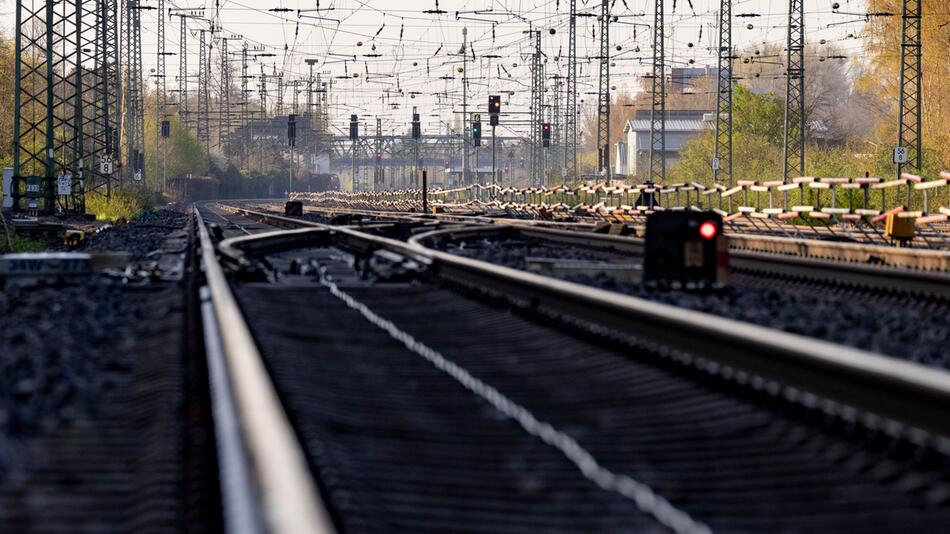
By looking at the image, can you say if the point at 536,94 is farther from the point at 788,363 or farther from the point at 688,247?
the point at 788,363

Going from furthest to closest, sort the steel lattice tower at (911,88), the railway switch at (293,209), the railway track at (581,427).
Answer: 1. the railway switch at (293,209)
2. the steel lattice tower at (911,88)
3. the railway track at (581,427)

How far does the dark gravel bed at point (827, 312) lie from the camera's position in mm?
8383

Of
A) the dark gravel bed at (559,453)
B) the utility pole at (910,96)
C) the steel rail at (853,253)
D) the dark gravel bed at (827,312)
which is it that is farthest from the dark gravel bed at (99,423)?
the utility pole at (910,96)

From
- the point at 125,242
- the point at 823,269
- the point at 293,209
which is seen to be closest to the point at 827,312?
the point at 823,269

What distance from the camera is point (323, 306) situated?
39.2 ft

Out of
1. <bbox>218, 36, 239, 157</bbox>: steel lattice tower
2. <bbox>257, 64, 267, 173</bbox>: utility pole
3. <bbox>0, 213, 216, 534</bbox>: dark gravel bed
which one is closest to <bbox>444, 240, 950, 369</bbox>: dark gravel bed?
<bbox>0, 213, 216, 534</bbox>: dark gravel bed

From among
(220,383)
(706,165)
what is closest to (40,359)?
(220,383)

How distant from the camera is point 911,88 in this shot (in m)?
59.8

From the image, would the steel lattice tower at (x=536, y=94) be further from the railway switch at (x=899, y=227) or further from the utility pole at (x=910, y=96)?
the railway switch at (x=899, y=227)

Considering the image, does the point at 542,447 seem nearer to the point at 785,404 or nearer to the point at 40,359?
the point at 785,404

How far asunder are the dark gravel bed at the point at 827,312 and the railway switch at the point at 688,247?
15 centimetres

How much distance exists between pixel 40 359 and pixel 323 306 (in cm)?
466

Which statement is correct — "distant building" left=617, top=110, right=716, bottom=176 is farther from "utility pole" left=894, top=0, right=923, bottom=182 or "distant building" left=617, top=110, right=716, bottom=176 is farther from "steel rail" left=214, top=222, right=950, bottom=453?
"steel rail" left=214, top=222, right=950, bottom=453

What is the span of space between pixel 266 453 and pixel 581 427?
223 cm
